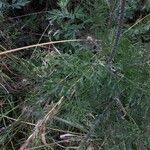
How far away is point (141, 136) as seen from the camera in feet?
4.03

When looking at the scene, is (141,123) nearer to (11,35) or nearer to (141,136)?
(141,136)

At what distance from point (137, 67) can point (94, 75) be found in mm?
142

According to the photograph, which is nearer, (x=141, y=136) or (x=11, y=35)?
(x=141, y=136)

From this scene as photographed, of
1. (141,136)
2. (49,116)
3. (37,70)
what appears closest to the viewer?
(141,136)

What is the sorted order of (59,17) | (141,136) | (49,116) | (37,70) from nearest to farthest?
(141,136)
(49,116)
(37,70)
(59,17)

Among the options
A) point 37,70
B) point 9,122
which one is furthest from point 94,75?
point 9,122

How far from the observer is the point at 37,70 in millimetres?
1510

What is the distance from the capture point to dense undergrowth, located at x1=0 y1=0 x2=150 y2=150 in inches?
49.4

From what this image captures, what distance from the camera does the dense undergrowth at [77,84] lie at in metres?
1.26

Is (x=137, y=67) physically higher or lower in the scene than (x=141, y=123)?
higher

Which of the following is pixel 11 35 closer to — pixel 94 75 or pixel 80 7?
pixel 80 7

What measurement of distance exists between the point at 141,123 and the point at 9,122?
516mm

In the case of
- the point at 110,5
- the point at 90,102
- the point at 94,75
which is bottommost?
the point at 90,102

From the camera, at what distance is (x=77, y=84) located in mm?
1299
